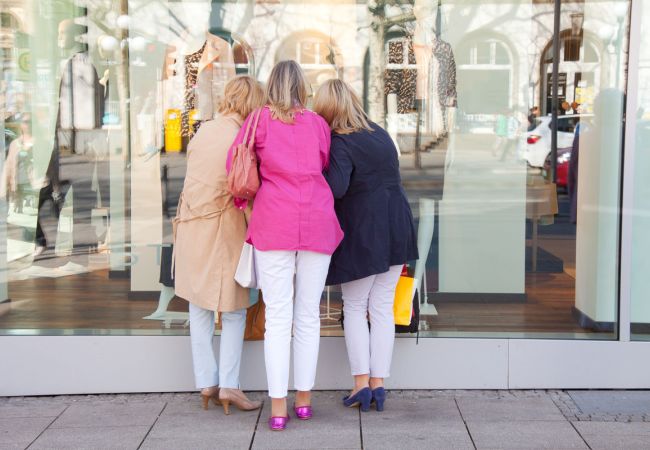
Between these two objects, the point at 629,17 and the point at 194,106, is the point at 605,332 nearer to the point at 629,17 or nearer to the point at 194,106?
the point at 629,17

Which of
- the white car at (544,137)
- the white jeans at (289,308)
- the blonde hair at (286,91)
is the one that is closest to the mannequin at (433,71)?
the white car at (544,137)

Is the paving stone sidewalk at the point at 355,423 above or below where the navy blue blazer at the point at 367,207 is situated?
below

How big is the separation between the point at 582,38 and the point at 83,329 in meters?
3.37

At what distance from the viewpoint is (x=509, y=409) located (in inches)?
209

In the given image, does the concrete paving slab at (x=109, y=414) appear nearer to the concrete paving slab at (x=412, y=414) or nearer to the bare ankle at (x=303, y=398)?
the bare ankle at (x=303, y=398)

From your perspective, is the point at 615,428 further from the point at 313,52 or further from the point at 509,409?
the point at 313,52

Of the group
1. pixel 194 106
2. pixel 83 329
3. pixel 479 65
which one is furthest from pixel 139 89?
pixel 479 65

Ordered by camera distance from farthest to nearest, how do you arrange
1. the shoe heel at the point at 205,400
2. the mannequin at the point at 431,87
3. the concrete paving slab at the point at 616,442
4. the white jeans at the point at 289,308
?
the mannequin at the point at 431,87 < the shoe heel at the point at 205,400 < the white jeans at the point at 289,308 < the concrete paving slab at the point at 616,442

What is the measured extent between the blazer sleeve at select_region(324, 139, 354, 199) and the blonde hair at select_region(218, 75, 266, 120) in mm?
488

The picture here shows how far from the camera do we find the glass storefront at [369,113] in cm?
589

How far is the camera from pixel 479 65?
6.03 meters

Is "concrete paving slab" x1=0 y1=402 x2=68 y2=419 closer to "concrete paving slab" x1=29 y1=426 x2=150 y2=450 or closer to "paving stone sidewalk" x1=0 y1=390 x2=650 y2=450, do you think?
"paving stone sidewalk" x1=0 y1=390 x2=650 y2=450

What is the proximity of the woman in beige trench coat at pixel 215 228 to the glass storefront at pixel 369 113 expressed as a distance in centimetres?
79

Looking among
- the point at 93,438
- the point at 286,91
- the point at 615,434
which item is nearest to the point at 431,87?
the point at 286,91
